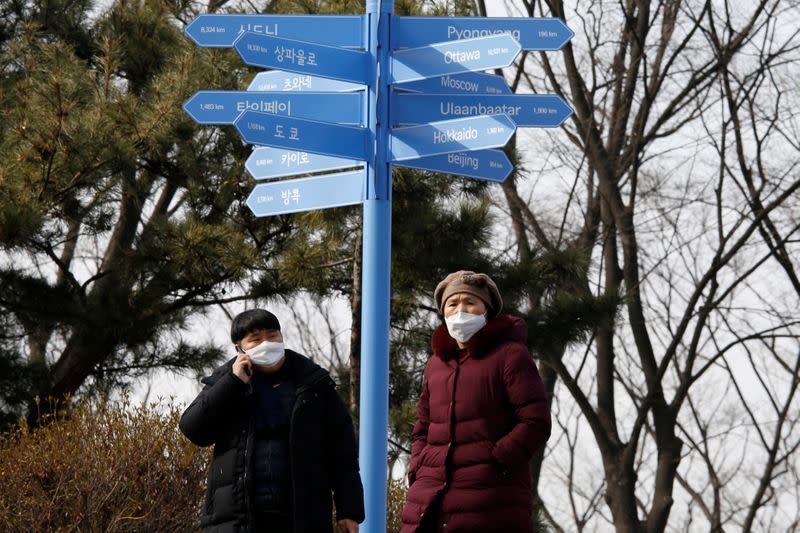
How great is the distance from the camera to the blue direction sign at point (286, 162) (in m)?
5.56

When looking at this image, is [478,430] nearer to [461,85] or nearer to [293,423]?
[293,423]

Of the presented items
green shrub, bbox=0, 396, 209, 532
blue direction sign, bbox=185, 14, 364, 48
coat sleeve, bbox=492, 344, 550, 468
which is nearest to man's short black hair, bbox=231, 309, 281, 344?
coat sleeve, bbox=492, 344, 550, 468

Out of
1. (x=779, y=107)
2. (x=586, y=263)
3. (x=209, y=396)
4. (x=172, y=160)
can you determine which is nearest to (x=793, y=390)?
(x=779, y=107)

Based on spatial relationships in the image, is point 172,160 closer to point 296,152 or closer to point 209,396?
point 296,152

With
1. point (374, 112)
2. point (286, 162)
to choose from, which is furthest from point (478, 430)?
point (286, 162)

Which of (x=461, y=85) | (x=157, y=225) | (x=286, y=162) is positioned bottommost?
(x=286, y=162)

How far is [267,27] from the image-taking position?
18.5 feet

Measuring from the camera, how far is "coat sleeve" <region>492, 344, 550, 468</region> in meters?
4.27

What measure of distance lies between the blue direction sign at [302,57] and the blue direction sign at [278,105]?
145 millimetres

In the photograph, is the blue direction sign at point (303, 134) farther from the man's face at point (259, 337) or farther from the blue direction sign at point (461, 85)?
the man's face at point (259, 337)

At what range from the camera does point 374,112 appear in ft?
17.9

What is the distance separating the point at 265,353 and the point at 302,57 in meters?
1.72

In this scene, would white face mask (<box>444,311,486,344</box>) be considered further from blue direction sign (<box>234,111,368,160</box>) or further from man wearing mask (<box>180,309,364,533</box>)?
blue direction sign (<box>234,111,368,160</box>)

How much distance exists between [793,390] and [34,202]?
471 inches
